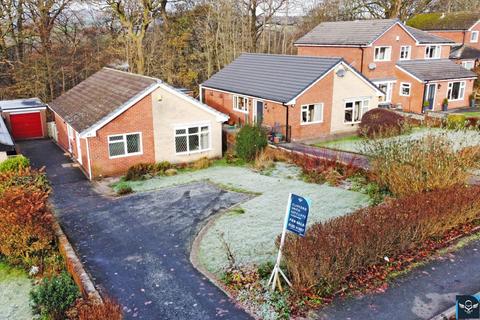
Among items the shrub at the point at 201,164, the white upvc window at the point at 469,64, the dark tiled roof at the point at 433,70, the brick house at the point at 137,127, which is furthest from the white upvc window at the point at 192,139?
the white upvc window at the point at 469,64

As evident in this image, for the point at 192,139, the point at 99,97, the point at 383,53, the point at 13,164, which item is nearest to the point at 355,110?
the point at 383,53

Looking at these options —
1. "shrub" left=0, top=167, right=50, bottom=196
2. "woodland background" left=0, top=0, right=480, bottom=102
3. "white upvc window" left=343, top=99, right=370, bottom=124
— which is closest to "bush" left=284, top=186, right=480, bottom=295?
"shrub" left=0, top=167, right=50, bottom=196

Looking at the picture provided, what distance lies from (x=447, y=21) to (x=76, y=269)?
48393mm

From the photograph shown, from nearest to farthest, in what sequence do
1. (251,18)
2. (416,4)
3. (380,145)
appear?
(380,145), (251,18), (416,4)

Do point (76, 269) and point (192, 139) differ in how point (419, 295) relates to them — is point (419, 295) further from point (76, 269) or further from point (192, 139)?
point (192, 139)

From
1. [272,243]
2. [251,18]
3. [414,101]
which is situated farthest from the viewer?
[251,18]

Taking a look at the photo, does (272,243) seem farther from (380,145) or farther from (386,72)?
(386,72)

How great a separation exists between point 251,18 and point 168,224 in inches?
1376

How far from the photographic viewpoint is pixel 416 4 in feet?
183

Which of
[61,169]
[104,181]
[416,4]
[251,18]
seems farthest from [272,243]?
[416,4]

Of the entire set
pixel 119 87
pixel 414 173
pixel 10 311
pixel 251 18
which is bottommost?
pixel 10 311

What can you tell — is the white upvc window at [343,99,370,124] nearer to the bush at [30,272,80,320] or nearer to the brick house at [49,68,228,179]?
the brick house at [49,68,228,179]

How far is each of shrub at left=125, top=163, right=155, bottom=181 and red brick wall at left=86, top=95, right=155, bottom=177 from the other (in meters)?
0.58

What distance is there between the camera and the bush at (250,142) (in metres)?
22.4
